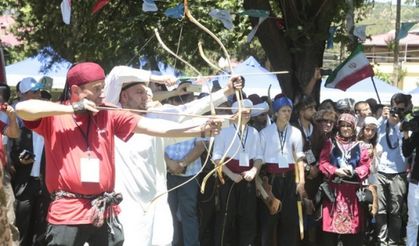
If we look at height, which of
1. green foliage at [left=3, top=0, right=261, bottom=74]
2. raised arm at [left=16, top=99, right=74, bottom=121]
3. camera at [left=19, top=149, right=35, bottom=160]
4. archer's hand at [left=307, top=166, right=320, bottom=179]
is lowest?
archer's hand at [left=307, top=166, right=320, bottom=179]

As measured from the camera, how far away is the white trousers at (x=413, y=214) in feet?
24.8

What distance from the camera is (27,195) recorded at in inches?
286

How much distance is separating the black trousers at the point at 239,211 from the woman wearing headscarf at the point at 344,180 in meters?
0.79

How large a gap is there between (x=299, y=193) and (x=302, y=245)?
976 millimetres

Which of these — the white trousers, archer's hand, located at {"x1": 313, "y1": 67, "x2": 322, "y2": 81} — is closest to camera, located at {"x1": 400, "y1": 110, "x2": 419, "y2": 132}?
the white trousers

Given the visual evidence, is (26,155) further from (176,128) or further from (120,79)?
(176,128)

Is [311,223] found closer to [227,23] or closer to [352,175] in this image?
[352,175]

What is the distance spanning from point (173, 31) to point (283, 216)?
636 centimetres

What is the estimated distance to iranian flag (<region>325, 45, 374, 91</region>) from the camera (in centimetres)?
950

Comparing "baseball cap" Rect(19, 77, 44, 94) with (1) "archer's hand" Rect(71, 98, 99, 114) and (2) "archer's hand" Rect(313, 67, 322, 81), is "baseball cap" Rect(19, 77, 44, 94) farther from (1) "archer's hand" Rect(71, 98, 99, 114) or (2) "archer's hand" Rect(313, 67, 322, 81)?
(2) "archer's hand" Rect(313, 67, 322, 81)

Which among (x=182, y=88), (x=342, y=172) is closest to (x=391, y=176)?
(x=342, y=172)

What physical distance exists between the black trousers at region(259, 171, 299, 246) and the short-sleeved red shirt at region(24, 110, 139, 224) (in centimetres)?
331

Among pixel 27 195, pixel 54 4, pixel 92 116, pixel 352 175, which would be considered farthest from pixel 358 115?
pixel 54 4

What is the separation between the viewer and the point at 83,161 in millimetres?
4270
